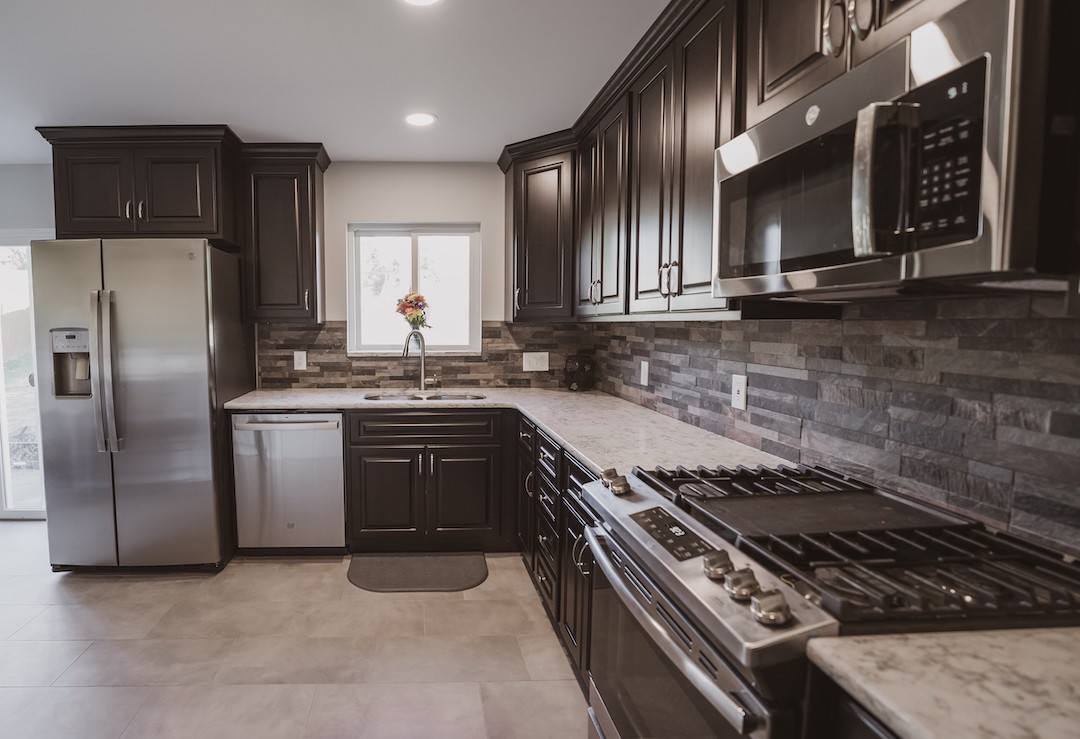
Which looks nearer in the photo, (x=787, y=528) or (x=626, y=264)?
(x=787, y=528)

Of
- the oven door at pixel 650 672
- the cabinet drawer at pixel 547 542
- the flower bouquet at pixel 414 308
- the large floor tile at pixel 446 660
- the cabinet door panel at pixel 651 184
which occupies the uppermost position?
the cabinet door panel at pixel 651 184

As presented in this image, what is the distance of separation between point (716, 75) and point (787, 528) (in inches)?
49.7

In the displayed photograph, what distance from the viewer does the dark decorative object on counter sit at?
3.80 meters

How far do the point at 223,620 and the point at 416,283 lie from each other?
7.33 ft

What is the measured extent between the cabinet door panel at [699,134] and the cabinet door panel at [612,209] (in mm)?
524

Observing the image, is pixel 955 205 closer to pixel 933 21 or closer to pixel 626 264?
pixel 933 21

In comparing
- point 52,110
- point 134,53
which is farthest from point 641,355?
point 52,110

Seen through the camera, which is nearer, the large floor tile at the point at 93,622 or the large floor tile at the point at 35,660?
the large floor tile at the point at 35,660

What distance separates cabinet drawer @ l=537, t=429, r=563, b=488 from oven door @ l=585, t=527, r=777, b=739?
714mm

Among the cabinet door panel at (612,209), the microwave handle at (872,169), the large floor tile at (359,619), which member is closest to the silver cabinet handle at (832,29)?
the microwave handle at (872,169)

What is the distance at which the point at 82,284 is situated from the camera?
305cm

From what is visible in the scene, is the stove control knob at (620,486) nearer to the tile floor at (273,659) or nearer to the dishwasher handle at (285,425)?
the tile floor at (273,659)

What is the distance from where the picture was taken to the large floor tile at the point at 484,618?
2617 millimetres

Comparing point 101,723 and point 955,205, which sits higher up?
point 955,205
